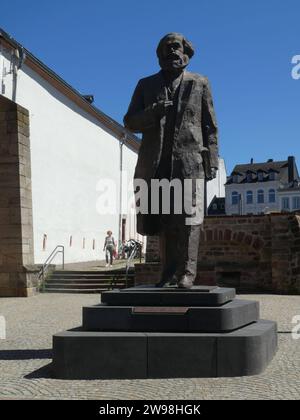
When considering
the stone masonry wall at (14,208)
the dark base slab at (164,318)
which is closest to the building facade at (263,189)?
the stone masonry wall at (14,208)

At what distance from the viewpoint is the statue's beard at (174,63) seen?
5.85 m

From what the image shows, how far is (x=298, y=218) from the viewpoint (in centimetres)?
1502

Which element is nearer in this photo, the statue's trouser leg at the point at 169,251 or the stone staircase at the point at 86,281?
the statue's trouser leg at the point at 169,251

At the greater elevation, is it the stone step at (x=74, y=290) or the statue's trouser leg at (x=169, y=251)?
the statue's trouser leg at (x=169, y=251)

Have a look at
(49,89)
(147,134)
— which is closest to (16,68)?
(49,89)

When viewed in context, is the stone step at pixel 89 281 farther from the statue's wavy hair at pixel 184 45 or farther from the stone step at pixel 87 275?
the statue's wavy hair at pixel 184 45

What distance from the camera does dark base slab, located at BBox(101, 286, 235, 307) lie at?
513cm

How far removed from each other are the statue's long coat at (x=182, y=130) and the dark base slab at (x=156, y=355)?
1.41m

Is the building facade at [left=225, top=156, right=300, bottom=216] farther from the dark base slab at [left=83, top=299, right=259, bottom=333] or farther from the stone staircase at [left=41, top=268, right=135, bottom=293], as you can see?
the dark base slab at [left=83, top=299, right=259, bottom=333]

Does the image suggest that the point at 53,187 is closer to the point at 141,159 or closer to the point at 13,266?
the point at 13,266

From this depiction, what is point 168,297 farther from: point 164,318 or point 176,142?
point 176,142

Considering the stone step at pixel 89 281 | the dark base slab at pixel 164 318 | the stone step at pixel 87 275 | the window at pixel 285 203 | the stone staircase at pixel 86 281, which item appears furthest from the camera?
the window at pixel 285 203

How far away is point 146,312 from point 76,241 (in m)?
19.9

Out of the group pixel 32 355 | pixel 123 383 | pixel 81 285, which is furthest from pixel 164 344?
pixel 81 285
